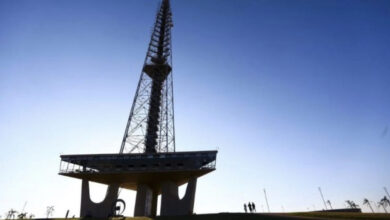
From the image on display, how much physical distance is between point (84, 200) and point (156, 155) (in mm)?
15865

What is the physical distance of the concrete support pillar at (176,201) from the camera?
46.3 meters

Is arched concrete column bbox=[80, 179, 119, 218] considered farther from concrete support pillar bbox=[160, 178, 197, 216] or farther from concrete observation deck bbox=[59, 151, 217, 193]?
concrete support pillar bbox=[160, 178, 197, 216]

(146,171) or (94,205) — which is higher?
(146,171)

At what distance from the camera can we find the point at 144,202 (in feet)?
176

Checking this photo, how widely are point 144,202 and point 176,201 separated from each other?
963 centimetres

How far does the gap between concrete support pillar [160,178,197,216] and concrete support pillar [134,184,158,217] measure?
6.61 m

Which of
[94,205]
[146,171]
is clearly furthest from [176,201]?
[94,205]

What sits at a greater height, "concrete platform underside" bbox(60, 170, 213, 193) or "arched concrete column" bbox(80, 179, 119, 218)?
"concrete platform underside" bbox(60, 170, 213, 193)

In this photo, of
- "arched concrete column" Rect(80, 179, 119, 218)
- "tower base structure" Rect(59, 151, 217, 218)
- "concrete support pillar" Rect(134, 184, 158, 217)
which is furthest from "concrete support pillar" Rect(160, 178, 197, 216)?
"arched concrete column" Rect(80, 179, 119, 218)

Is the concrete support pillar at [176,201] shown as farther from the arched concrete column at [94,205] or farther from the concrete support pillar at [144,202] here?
the arched concrete column at [94,205]

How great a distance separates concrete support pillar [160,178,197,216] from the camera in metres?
46.3

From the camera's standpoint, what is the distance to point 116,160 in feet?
158

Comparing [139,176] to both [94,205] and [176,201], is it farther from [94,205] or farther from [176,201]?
[94,205]

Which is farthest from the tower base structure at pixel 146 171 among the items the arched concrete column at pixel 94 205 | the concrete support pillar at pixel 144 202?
the concrete support pillar at pixel 144 202
